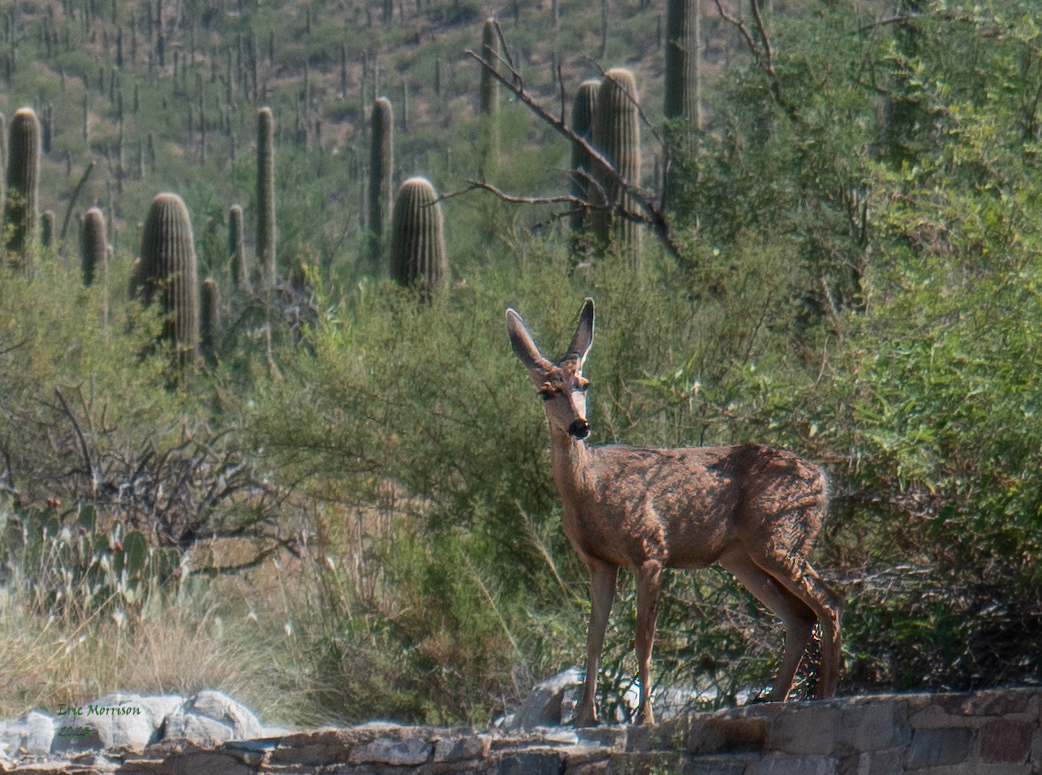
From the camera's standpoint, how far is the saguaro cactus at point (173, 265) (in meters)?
20.4

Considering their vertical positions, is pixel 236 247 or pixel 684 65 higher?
pixel 684 65

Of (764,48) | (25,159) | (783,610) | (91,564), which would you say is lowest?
(91,564)

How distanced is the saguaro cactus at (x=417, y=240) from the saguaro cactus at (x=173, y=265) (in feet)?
12.7

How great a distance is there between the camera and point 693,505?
629cm

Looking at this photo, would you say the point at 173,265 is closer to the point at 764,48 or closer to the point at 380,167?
the point at 380,167

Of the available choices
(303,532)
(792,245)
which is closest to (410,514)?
(303,532)

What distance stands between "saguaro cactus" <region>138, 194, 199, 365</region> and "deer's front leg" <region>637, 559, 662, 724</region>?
15.0 meters

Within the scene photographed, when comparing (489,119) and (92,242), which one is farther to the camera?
(92,242)

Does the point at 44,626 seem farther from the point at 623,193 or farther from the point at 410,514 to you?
the point at 623,193

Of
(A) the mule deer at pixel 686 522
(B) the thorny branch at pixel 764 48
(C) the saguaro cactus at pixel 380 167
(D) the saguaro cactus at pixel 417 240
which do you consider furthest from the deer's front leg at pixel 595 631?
(C) the saguaro cactus at pixel 380 167

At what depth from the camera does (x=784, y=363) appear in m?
9.15

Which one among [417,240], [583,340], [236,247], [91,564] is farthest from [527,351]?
[236,247]

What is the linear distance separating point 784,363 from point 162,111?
55.4 meters

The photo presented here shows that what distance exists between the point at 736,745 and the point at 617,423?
404 cm
